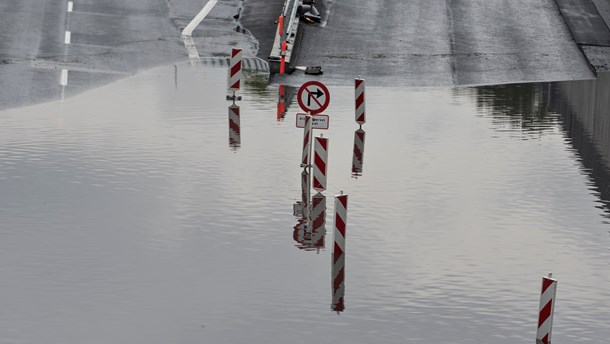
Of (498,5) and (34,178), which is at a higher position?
(498,5)

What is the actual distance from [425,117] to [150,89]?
6.28 meters

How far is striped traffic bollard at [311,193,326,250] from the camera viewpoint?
1759cm

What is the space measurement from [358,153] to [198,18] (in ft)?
52.0

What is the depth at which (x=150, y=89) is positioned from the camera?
30.3 m

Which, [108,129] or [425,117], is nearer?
[108,129]

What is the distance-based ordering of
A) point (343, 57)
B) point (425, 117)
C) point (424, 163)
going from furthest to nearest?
point (343, 57) → point (425, 117) → point (424, 163)

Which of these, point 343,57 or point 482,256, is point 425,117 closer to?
point 343,57

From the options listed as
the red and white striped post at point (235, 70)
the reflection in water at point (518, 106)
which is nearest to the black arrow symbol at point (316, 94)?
the red and white striped post at point (235, 70)

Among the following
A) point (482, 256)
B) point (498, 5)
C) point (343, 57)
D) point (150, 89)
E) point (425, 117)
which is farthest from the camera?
point (498, 5)

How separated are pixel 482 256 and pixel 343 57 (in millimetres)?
17748

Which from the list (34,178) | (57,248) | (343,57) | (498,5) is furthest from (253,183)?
(498,5)

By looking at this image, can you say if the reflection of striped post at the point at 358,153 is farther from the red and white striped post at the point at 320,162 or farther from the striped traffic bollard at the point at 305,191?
the red and white striped post at the point at 320,162

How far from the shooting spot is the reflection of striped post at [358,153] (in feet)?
73.7

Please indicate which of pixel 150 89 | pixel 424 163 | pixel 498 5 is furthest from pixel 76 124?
pixel 498 5
